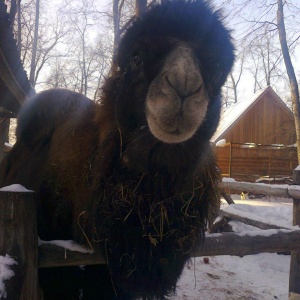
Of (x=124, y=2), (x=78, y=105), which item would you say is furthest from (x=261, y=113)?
(x=78, y=105)

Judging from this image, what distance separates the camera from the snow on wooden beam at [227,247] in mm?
2271

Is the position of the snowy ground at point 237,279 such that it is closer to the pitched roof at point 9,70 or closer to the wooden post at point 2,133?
the pitched roof at point 9,70

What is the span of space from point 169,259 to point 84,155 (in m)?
0.89

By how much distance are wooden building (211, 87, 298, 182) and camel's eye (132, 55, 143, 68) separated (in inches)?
693

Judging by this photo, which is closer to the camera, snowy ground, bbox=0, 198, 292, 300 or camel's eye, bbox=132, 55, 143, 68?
camel's eye, bbox=132, 55, 143, 68

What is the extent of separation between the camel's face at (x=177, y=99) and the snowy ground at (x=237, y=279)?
2810 mm

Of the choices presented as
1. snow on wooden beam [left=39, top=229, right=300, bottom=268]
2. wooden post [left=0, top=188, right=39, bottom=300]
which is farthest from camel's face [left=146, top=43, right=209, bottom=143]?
snow on wooden beam [left=39, top=229, right=300, bottom=268]

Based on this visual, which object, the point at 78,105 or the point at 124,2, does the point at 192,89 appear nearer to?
the point at 78,105

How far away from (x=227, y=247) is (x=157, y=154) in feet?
4.72

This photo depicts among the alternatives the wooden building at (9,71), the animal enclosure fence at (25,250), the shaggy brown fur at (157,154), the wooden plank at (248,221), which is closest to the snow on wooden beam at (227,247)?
the animal enclosure fence at (25,250)

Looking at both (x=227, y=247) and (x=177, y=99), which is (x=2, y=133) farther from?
(x=177, y=99)

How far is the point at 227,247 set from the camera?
312 cm

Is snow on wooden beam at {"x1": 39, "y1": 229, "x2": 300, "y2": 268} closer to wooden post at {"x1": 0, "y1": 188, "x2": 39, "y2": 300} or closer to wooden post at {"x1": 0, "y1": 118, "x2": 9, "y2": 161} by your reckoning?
wooden post at {"x1": 0, "y1": 188, "x2": 39, "y2": 300}

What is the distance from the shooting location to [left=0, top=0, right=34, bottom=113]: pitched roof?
11.7 feet
